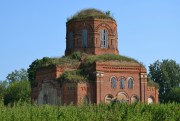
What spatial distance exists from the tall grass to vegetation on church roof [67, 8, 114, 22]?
1839cm

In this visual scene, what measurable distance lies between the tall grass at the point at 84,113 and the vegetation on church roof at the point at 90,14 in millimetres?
18390

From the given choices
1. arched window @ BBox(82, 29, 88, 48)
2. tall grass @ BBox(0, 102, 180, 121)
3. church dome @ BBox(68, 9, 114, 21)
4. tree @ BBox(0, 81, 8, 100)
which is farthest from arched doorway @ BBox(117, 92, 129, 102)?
tree @ BBox(0, 81, 8, 100)

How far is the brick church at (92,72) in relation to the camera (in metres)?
44.1

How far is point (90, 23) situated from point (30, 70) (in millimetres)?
16688

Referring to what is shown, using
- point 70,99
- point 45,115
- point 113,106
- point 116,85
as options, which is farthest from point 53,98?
point 45,115

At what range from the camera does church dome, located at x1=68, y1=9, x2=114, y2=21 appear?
4894cm

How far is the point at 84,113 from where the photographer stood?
24.9 metres

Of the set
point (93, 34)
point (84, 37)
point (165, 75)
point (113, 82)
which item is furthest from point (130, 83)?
point (165, 75)

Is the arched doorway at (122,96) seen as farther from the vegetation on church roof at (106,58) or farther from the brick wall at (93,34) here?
the brick wall at (93,34)

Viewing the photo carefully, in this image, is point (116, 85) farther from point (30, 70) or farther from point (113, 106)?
point (30, 70)

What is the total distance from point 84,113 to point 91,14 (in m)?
25.7

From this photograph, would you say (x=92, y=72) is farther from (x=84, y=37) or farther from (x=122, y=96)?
(x=84, y=37)

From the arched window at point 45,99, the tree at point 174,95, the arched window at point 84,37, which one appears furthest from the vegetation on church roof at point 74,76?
the tree at point 174,95

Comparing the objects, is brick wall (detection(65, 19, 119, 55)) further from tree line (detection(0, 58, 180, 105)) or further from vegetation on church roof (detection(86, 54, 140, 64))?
tree line (detection(0, 58, 180, 105))
